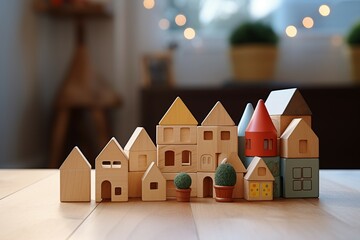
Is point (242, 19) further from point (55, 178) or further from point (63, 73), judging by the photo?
point (55, 178)

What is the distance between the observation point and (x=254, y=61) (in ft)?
8.67

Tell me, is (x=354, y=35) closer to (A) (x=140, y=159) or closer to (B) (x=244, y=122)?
(B) (x=244, y=122)

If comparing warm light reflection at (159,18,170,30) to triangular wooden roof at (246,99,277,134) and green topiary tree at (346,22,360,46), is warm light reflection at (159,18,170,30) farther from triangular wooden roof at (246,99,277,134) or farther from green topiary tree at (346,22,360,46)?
triangular wooden roof at (246,99,277,134)

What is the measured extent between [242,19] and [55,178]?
2.04 meters

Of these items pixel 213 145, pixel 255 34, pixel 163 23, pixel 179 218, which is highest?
pixel 163 23

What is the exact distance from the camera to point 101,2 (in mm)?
2789

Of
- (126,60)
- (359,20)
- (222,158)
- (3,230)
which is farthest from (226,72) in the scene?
(3,230)

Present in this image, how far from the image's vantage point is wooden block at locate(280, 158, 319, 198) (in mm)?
885

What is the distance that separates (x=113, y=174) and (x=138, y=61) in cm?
209

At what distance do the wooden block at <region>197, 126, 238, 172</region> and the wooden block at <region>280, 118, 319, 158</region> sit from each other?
9cm

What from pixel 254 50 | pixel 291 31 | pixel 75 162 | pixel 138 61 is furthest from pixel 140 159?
pixel 291 31

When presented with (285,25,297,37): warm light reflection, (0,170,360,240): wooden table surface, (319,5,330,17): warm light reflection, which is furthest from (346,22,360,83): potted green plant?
(0,170,360,240): wooden table surface

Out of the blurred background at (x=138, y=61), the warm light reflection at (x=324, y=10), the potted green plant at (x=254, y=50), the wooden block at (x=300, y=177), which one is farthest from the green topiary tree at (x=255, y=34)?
the wooden block at (x=300, y=177)

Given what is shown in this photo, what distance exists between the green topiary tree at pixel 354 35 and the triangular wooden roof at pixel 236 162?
205 centimetres
